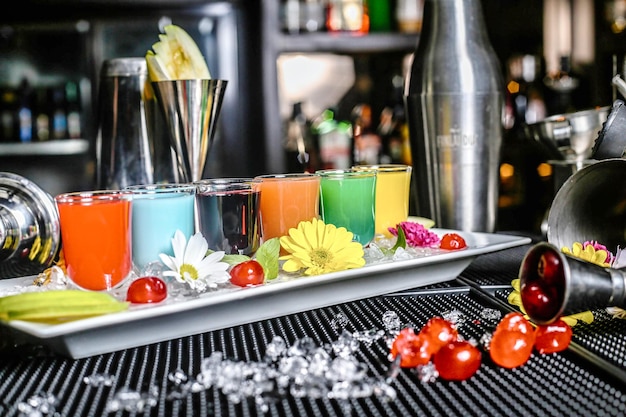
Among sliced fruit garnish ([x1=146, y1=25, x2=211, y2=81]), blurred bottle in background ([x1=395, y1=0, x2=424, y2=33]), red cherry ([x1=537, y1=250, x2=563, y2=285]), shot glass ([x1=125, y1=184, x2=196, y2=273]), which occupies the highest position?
blurred bottle in background ([x1=395, y1=0, x2=424, y2=33])

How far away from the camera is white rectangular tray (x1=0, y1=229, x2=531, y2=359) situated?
67cm

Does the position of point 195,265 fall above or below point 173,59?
below

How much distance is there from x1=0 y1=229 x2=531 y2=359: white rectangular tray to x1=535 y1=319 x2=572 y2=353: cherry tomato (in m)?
0.26

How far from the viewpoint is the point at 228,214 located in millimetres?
920

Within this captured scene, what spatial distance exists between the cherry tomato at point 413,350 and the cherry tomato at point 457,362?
0.05 ft

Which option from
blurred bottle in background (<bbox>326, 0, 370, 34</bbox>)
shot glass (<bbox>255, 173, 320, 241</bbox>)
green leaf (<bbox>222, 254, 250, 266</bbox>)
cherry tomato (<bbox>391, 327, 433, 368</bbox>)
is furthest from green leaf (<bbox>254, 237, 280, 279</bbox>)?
blurred bottle in background (<bbox>326, 0, 370, 34</bbox>)

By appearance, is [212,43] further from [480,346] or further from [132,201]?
[480,346]

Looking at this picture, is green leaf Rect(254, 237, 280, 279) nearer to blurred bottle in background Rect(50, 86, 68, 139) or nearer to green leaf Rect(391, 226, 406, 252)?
green leaf Rect(391, 226, 406, 252)

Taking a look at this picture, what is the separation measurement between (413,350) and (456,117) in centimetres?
80

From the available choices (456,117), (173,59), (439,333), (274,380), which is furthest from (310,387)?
(456,117)

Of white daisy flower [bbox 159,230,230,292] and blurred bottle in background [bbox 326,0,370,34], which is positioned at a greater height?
blurred bottle in background [bbox 326,0,370,34]

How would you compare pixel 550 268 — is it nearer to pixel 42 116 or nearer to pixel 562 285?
pixel 562 285

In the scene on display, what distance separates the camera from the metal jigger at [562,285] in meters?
0.62

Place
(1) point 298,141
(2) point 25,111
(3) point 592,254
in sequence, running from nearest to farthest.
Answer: (3) point 592,254 → (1) point 298,141 → (2) point 25,111
